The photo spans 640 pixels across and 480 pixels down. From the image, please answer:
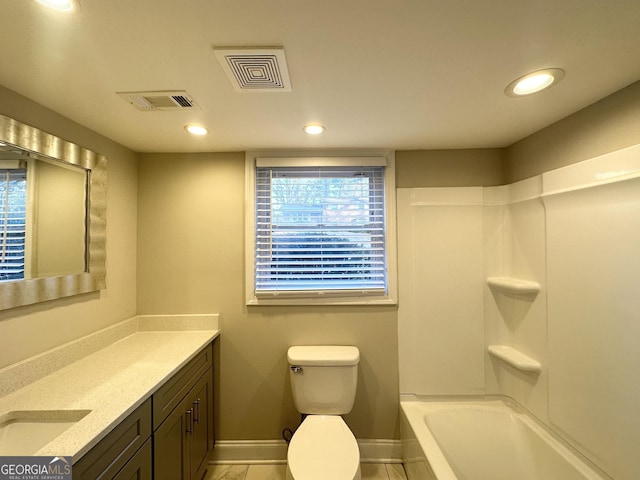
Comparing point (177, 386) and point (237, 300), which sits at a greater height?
point (237, 300)

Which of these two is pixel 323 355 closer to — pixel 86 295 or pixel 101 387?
pixel 101 387

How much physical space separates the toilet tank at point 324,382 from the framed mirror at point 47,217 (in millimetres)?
1320

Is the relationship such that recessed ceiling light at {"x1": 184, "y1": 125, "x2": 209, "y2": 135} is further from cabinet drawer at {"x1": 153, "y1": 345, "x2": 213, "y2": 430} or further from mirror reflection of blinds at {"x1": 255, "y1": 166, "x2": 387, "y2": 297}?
cabinet drawer at {"x1": 153, "y1": 345, "x2": 213, "y2": 430}

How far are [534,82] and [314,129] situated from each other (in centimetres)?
104

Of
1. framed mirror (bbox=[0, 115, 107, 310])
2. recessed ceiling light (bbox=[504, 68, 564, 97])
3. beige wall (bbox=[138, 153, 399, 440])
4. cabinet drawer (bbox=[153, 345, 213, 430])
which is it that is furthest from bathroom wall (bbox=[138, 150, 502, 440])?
recessed ceiling light (bbox=[504, 68, 564, 97])

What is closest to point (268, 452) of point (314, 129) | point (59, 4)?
point (314, 129)

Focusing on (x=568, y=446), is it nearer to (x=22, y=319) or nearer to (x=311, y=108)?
(x=311, y=108)

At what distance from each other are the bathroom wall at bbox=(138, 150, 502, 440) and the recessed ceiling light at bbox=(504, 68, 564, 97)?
0.79 m

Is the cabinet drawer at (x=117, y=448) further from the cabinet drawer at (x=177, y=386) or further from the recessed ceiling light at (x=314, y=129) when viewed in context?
the recessed ceiling light at (x=314, y=129)

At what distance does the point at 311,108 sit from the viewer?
1387 mm

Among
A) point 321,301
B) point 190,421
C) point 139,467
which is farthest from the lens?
point 321,301

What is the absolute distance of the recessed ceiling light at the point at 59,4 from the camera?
2.51 ft

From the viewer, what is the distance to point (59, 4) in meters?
0.77

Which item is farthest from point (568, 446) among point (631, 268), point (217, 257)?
point (217, 257)
